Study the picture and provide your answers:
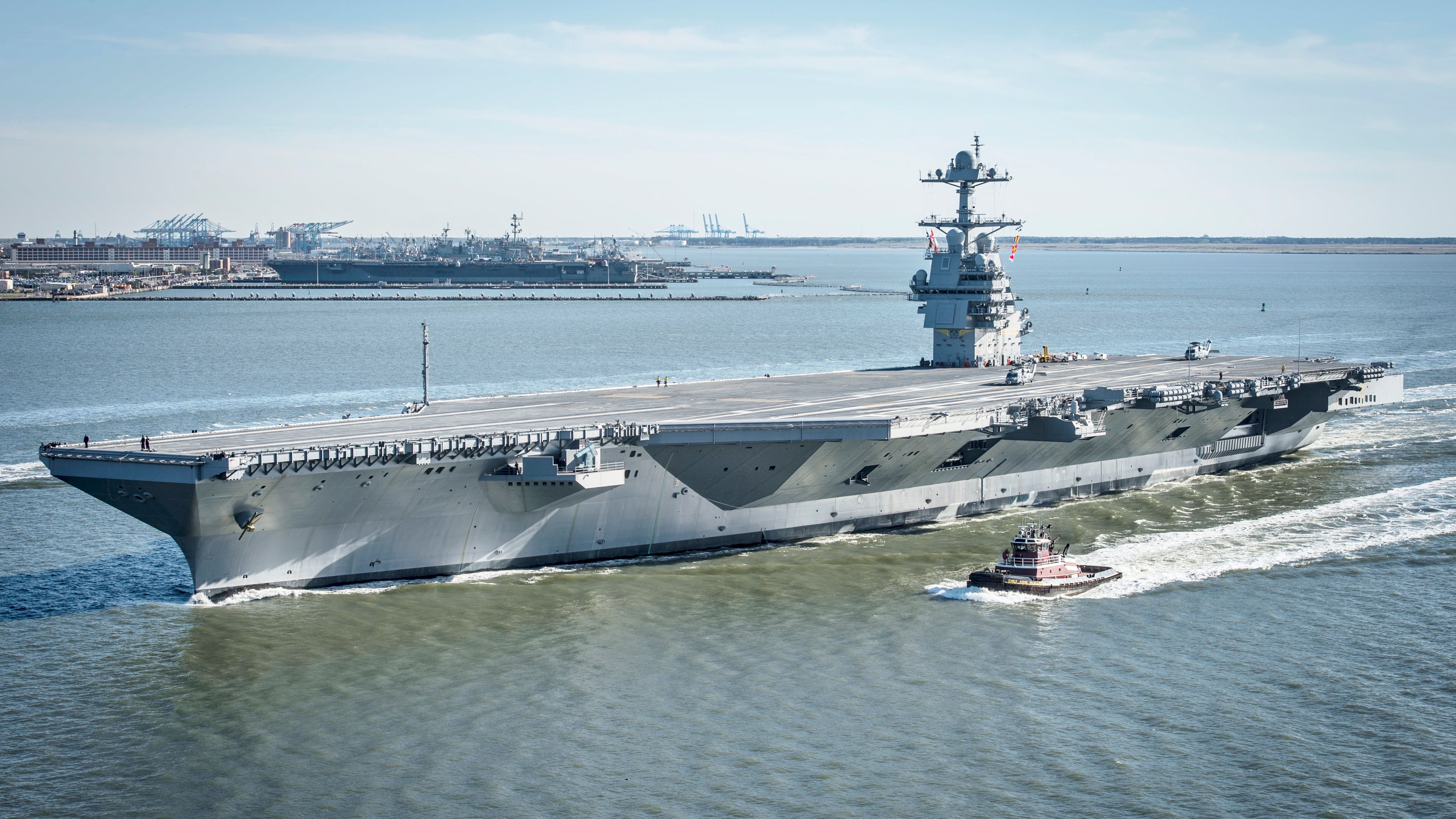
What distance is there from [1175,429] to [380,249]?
500ft

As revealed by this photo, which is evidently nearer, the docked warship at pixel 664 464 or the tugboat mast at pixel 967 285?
the docked warship at pixel 664 464

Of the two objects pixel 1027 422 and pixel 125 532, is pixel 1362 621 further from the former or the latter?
pixel 125 532

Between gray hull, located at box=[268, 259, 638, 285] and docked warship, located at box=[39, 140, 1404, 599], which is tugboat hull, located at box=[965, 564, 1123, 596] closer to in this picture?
docked warship, located at box=[39, 140, 1404, 599]

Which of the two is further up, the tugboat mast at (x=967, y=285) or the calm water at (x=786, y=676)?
the tugboat mast at (x=967, y=285)

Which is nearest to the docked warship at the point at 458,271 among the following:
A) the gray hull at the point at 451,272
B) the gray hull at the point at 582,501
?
the gray hull at the point at 451,272

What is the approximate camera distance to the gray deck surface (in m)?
24.2

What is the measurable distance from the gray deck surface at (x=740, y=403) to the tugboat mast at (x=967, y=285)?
108 cm

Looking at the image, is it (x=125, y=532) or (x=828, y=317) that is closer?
(x=125, y=532)

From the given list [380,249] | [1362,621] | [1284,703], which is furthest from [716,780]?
[380,249]

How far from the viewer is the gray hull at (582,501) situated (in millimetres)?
20906

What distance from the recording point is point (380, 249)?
172 meters

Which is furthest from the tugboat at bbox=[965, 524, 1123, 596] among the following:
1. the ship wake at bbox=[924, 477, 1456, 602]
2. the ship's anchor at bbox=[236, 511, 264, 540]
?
the ship's anchor at bbox=[236, 511, 264, 540]

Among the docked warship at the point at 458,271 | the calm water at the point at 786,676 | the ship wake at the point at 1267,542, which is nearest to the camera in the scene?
the calm water at the point at 786,676

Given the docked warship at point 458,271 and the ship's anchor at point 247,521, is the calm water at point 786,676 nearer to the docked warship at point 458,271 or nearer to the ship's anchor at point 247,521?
the ship's anchor at point 247,521
